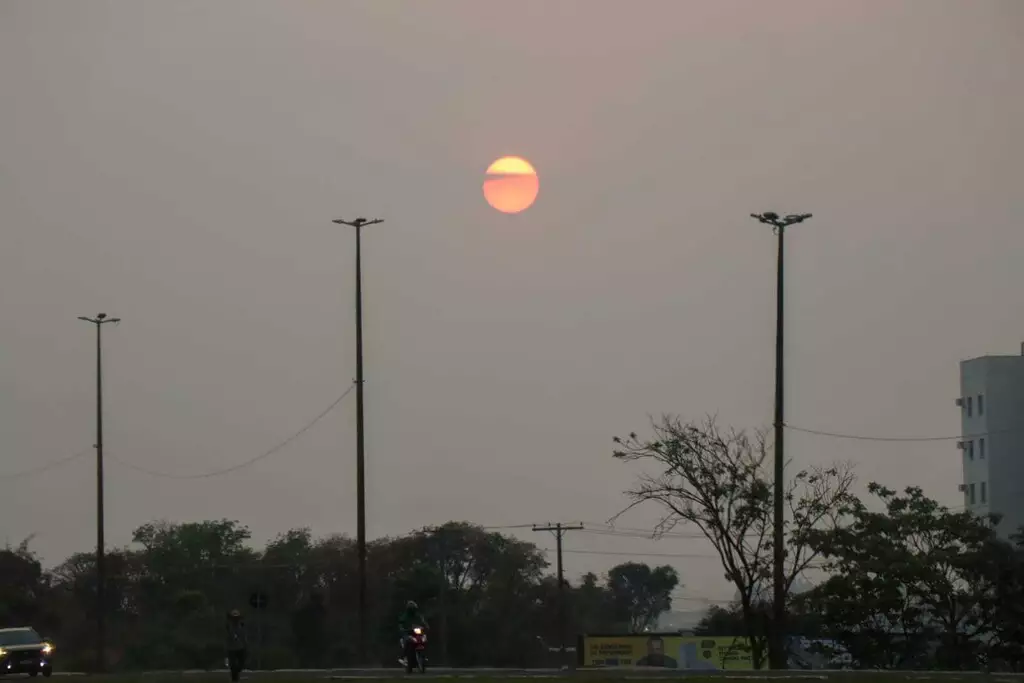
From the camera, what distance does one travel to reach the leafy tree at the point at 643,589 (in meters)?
174

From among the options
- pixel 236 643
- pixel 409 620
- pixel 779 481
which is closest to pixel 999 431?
pixel 779 481

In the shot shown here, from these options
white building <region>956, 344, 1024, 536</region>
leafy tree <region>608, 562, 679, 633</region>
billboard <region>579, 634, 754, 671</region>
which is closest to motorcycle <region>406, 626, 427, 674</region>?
billboard <region>579, 634, 754, 671</region>

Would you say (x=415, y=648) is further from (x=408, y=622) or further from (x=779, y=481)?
(x=779, y=481)

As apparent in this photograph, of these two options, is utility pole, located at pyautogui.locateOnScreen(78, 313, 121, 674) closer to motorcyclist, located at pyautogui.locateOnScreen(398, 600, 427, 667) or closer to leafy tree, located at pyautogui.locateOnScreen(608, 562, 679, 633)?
motorcyclist, located at pyautogui.locateOnScreen(398, 600, 427, 667)

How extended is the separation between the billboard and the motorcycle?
49661mm

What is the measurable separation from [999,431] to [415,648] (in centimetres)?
7652

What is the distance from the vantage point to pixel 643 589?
181m

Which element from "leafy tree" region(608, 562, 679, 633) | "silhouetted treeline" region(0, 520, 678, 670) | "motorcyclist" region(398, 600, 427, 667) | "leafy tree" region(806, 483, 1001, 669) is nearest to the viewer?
"motorcyclist" region(398, 600, 427, 667)

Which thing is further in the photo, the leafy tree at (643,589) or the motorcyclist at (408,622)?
the leafy tree at (643,589)

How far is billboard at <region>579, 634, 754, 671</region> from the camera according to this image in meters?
89.8

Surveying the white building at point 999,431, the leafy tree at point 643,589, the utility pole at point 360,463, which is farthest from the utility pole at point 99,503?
the leafy tree at point 643,589

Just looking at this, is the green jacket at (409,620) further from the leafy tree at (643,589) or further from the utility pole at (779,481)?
the leafy tree at (643,589)

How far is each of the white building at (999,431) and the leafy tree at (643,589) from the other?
2624 inches

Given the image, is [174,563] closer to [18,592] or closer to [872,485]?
[18,592]
